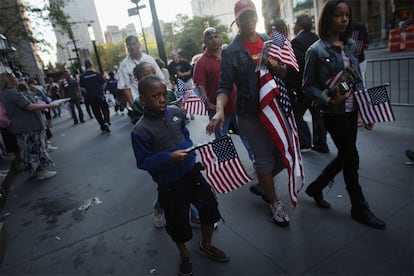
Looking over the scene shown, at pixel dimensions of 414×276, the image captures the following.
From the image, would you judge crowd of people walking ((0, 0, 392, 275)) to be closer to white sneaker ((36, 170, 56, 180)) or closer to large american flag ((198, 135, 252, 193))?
large american flag ((198, 135, 252, 193))

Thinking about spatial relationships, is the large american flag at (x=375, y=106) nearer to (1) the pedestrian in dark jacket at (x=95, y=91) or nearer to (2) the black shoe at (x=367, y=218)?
(2) the black shoe at (x=367, y=218)

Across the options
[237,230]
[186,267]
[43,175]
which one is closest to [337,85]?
[237,230]

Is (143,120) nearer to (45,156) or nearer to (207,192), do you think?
(207,192)

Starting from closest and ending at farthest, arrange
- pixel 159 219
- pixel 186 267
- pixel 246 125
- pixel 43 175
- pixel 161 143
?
1. pixel 161 143
2. pixel 186 267
3. pixel 246 125
4. pixel 159 219
5. pixel 43 175

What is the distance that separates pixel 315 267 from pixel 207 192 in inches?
39.8

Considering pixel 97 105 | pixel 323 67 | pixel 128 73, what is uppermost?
pixel 128 73

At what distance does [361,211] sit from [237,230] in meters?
1.16

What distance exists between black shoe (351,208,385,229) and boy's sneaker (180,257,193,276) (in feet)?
5.18

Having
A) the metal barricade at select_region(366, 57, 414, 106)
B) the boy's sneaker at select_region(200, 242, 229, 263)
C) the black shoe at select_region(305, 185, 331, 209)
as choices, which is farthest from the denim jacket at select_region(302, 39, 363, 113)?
the metal barricade at select_region(366, 57, 414, 106)

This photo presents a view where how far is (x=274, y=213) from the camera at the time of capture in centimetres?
302

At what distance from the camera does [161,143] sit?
7.44 feet

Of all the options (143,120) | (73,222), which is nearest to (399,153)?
(143,120)

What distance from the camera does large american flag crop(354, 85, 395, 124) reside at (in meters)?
2.75

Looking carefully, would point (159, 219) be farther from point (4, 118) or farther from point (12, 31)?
point (12, 31)
